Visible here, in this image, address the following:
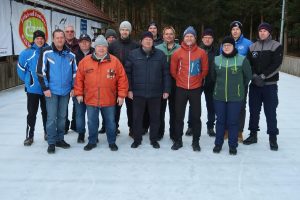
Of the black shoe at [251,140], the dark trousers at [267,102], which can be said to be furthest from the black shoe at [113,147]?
the dark trousers at [267,102]

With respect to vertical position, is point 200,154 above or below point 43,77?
below

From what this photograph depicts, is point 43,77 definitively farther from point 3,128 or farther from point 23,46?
point 23,46

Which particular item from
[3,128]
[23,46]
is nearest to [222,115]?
[3,128]

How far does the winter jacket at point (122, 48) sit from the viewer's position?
5.41 meters

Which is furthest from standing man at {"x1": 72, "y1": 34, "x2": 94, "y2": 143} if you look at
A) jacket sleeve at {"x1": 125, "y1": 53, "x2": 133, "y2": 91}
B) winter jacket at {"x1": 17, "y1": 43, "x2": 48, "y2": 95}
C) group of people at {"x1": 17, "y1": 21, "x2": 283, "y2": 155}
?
jacket sleeve at {"x1": 125, "y1": 53, "x2": 133, "y2": 91}

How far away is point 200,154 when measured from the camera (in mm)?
4887

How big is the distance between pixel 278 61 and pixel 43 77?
118 inches

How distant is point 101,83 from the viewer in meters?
4.80

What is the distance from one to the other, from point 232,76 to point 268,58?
0.61 metres

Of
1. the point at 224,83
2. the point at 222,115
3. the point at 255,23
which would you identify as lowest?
the point at 222,115

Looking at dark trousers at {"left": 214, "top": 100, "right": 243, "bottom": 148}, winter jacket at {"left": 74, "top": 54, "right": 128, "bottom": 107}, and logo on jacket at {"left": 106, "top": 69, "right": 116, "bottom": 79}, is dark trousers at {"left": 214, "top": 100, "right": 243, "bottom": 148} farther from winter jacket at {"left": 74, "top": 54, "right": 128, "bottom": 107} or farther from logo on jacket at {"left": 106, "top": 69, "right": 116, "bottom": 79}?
logo on jacket at {"left": 106, "top": 69, "right": 116, "bottom": 79}

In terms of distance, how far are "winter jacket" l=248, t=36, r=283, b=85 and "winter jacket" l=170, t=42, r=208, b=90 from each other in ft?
2.22

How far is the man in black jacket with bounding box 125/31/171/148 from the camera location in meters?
4.95

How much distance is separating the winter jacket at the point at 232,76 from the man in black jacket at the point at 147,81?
702mm
